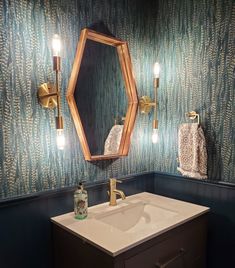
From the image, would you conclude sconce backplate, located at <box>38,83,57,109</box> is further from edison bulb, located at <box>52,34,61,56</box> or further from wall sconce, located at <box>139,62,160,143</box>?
wall sconce, located at <box>139,62,160,143</box>

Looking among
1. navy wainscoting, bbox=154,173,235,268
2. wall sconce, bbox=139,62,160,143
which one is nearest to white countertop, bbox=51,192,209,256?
navy wainscoting, bbox=154,173,235,268

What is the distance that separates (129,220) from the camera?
1.45m

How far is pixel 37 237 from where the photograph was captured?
4.05 feet

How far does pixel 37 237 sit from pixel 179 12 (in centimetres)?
164

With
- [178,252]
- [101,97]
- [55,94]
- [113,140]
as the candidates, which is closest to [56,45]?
[55,94]

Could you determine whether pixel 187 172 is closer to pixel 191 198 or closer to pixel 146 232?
pixel 191 198

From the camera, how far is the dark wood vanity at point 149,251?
3.28 feet

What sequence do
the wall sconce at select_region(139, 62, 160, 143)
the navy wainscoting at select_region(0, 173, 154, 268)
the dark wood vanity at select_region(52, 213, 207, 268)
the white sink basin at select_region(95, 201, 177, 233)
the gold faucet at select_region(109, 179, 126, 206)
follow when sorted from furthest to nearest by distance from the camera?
the wall sconce at select_region(139, 62, 160, 143)
the gold faucet at select_region(109, 179, 126, 206)
the white sink basin at select_region(95, 201, 177, 233)
the navy wainscoting at select_region(0, 173, 154, 268)
the dark wood vanity at select_region(52, 213, 207, 268)

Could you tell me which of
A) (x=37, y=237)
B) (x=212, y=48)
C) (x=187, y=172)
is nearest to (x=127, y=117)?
(x=187, y=172)

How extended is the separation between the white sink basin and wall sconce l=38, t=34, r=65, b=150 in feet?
1.67

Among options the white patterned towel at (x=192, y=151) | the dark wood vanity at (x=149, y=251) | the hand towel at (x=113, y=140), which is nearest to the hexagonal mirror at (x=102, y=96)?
the hand towel at (x=113, y=140)

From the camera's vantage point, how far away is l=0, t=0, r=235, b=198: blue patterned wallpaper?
1.16 m

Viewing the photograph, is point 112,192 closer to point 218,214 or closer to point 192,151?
point 192,151

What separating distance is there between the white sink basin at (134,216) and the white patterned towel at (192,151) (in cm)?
31
